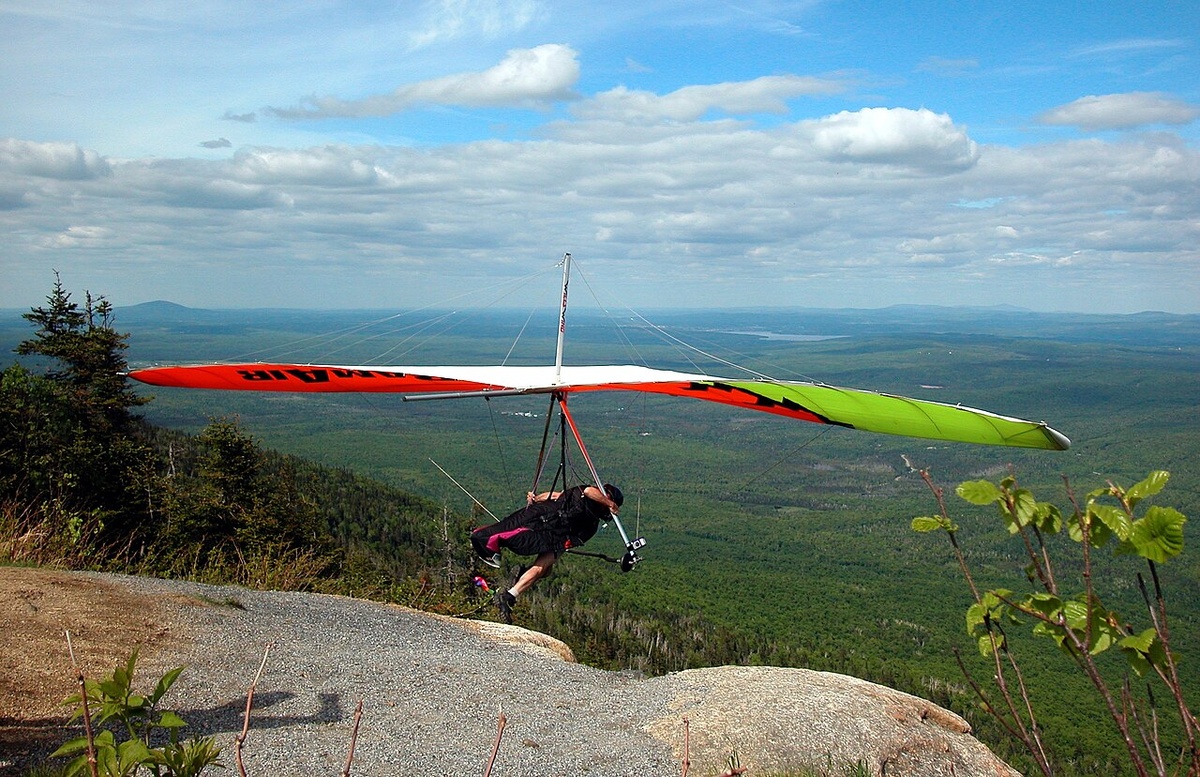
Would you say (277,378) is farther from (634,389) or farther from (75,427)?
(75,427)

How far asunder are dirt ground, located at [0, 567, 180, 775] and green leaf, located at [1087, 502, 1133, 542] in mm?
6089

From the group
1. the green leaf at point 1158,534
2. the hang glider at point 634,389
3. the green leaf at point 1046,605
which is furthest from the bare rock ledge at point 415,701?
the green leaf at point 1158,534

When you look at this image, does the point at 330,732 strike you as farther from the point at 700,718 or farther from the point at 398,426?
the point at 398,426

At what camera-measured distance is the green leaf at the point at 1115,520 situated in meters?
2.22

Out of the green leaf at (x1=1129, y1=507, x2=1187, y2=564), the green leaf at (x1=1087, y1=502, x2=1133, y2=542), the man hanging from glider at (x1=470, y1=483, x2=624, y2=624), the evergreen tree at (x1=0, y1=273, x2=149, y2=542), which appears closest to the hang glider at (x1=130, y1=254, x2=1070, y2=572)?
the man hanging from glider at (x1=470, y1=483, x2=624, y2=624)

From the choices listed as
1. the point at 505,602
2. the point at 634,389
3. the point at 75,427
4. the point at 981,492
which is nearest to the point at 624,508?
the point at 75,427

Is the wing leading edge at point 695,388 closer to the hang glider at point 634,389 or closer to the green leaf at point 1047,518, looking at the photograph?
the hang glider at point 634,389

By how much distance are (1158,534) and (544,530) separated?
7.08 m

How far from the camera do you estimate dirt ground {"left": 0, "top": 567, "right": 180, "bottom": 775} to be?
5.95m

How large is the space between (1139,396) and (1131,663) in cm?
20254

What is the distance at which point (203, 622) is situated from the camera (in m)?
8.61

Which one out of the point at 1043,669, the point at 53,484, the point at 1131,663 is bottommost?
the point at 1043,669

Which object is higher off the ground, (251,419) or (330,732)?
(330,732)

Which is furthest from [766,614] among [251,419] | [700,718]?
[251,419]
